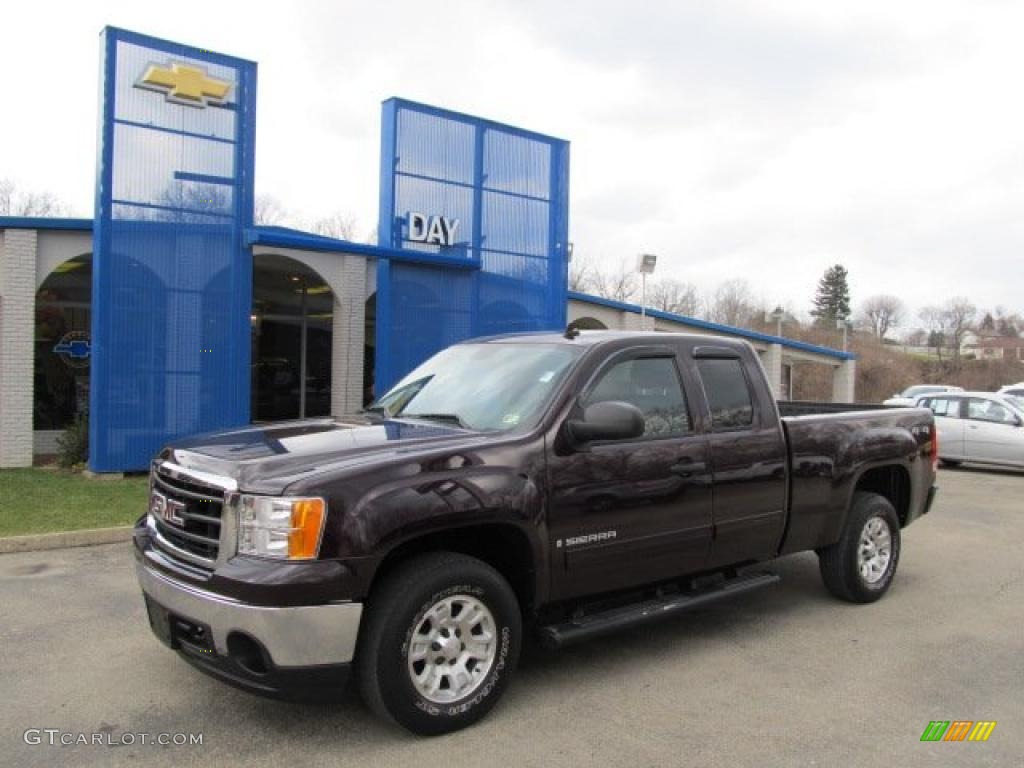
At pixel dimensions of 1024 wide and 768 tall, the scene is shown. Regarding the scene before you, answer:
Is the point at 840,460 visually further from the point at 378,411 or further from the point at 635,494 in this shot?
the point at 378,411

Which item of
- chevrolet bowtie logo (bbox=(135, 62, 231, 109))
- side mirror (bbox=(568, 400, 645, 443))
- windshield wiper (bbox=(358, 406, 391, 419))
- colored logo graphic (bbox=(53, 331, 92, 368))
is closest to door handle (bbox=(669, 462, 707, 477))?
side mirror (bbox=(568, 400, 645, 443))

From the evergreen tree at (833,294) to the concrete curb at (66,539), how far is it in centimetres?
10111

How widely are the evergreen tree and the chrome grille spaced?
104 meters

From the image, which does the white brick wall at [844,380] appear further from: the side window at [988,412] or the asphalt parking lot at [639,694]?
the asphalt parking lot at [639,694]

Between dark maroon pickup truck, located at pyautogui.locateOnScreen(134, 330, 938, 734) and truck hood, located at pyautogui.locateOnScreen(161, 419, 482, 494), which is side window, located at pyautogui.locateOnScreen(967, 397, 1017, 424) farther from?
truck hood, located at pyautogui.locateOnScreen(161, 419, 482, 494)

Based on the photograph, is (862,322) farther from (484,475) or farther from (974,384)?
(484,475)

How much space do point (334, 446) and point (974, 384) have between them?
6734 centimetres

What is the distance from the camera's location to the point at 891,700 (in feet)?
14.5

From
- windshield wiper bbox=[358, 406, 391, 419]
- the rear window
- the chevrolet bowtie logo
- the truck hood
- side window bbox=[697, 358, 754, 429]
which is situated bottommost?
the rear window

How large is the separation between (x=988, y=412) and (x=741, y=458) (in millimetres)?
13327

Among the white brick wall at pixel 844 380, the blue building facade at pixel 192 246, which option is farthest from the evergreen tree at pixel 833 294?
the blue building facade at pixel 192 246

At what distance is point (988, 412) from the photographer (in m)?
16.1

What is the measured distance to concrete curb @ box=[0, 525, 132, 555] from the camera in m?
7.50

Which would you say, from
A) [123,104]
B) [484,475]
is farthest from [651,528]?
[123,104]
